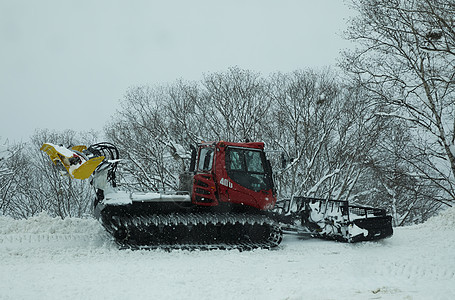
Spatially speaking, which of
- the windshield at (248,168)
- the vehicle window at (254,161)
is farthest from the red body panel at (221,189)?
the vehicle window at (254,161)

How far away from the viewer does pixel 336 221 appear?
909 cm

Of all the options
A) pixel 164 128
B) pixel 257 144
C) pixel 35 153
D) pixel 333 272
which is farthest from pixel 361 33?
pixel 35 153

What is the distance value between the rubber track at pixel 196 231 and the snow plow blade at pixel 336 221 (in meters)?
1.34

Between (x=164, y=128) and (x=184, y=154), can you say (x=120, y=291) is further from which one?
(x=164, y=128)

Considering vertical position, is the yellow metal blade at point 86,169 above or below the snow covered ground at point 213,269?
above

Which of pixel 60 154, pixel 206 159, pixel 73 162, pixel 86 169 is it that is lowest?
pixel 86 169

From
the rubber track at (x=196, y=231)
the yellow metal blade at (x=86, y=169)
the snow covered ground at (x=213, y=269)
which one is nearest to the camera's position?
the snow covered ground at (x=213, y=269)

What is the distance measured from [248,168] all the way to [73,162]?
12.5 ft

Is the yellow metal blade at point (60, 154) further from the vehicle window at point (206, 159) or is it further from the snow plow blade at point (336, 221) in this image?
the snow plow blade at point (336, 221)

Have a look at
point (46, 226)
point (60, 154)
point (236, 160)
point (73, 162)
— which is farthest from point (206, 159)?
point (46, 226)

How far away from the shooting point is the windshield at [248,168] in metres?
8.66

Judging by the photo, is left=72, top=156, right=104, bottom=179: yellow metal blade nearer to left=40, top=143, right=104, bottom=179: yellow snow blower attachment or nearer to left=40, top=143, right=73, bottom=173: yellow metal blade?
left=40, top=143, right=104, bottom=179: yellow snow blower attachment

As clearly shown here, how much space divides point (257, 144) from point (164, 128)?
420 inches

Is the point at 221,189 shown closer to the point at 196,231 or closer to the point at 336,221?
the point at 196,231
